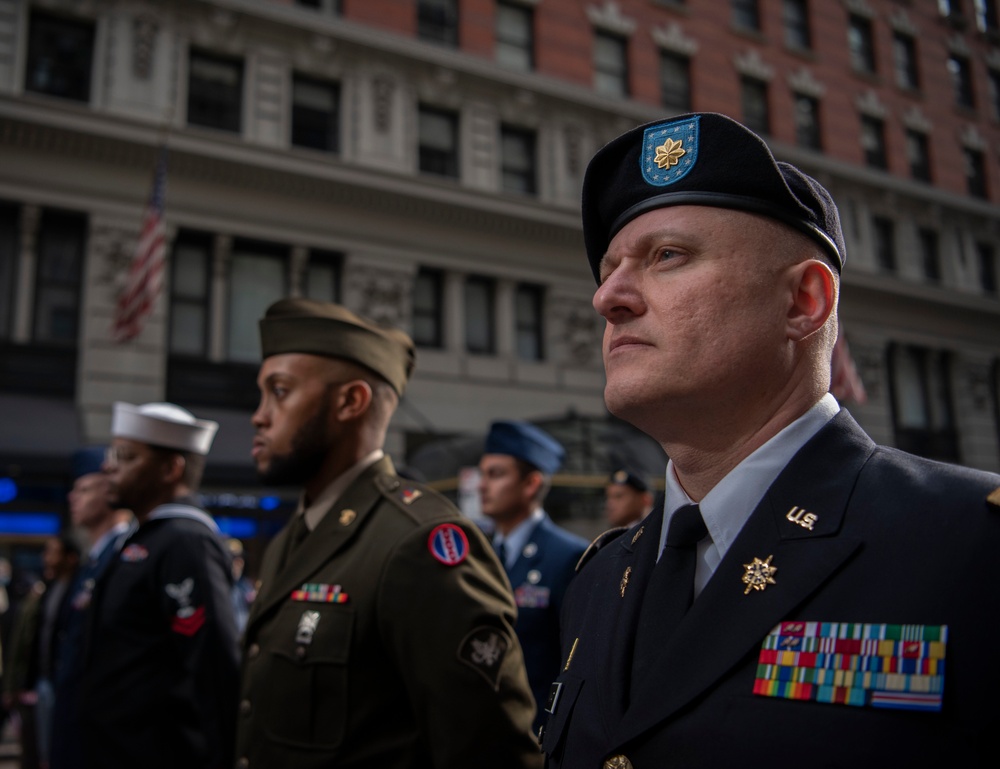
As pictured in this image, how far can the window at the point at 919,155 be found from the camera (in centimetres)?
2739

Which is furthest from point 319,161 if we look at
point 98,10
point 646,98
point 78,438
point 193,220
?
point 646,98

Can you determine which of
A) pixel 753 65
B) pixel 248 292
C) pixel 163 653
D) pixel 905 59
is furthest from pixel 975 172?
pixel 163 653

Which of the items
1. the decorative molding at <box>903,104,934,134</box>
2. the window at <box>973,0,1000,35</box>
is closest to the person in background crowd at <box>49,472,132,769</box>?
the decorative molding at <box>903,104,934,134</box>

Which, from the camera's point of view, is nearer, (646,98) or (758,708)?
(758,708)

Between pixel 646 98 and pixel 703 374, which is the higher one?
pixel 646 98

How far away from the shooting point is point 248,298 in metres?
16.9

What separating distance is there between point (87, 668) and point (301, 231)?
13.8 metres

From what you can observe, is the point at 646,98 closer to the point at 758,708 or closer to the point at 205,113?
the point at 205,113

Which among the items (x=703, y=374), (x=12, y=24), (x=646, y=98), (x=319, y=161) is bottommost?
(x=703, y=374)

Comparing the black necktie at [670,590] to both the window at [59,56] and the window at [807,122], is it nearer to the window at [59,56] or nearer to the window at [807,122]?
the window at [59,56]

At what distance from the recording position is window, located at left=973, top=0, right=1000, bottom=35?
26.4 metres

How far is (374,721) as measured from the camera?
284 centimetres

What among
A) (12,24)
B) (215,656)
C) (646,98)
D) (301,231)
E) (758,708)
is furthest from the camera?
(646,98)

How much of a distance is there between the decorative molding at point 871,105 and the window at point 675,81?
677cm
